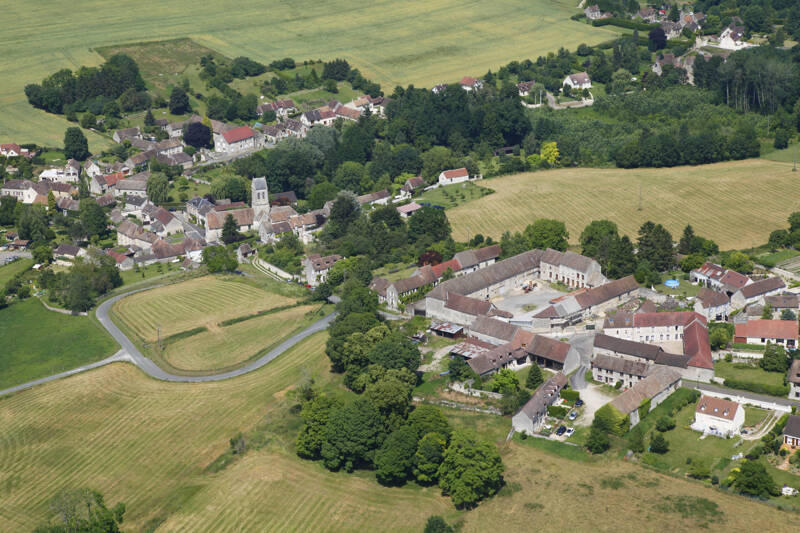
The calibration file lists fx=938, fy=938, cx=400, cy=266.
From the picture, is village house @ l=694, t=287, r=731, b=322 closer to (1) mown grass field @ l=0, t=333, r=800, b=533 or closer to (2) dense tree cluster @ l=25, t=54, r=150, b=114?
(1) mown grass field @ l=0, t=333, r=800, b=533

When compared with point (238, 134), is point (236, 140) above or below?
below

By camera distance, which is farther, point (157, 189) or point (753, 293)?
point (157, 189)

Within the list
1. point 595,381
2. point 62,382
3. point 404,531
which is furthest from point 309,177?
point 404,531

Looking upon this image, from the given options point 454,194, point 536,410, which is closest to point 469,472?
point 536,410

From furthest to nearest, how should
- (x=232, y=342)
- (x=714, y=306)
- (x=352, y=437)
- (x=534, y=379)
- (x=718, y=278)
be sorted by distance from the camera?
(x=232, y=342), (x=718, y=278), (x=714, y=306), (x=534, y=379), (x=352, y=437)

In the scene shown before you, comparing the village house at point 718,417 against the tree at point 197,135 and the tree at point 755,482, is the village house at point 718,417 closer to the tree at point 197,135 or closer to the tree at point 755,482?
the tree at point 755,482

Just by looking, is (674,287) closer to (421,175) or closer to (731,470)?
(731,470)

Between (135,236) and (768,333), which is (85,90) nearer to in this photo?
(135,236)

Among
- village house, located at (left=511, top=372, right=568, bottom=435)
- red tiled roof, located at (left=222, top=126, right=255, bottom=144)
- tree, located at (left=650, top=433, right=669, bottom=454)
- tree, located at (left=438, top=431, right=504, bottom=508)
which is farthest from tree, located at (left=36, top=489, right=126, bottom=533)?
red tiled roof, located at (left=222, top=126, right=255, bottom=144)
